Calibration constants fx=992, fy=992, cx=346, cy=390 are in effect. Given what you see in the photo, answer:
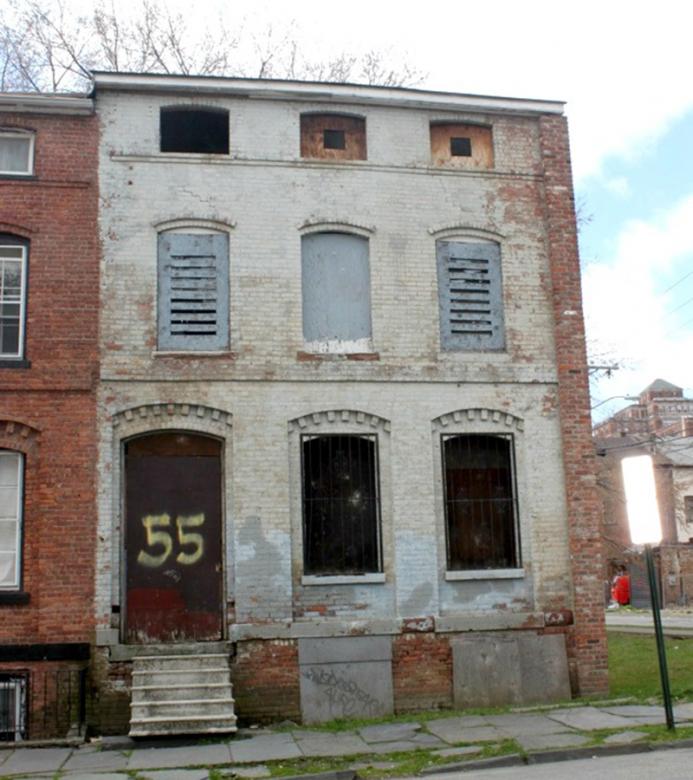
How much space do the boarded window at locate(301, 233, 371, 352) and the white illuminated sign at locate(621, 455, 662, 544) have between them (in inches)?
176

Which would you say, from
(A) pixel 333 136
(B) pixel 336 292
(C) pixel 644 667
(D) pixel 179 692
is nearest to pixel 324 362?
(B) pixel 336 292

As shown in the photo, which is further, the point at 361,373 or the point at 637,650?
the point at 637,650

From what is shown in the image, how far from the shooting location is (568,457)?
47.3 feet

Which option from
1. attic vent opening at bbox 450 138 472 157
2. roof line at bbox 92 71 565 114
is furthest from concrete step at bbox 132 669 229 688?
attic vent opening at bbox 450 138 472 157

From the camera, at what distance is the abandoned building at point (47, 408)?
1262cm

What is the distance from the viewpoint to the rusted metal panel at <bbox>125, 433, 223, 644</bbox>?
13.3 meters

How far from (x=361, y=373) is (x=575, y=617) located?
181 inches

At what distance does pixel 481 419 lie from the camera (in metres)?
14.4

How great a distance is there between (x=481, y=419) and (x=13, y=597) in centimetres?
683

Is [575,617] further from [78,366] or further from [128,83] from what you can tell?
[128,83]

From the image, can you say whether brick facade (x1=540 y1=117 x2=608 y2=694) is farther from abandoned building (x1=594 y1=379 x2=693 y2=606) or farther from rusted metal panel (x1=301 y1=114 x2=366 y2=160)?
abandoned building (x1=594 y1=379 x2=693 y2=606)

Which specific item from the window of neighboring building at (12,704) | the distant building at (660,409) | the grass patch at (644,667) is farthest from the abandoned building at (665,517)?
the window of neighboring building at (12,704)

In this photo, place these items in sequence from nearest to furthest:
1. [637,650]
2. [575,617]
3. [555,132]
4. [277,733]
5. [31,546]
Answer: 1. [277,733]
2. [31,546]
3. [575,617]
4. [555,132]
5. [637,650]

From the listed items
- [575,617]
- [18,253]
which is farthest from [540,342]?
[18,253]
